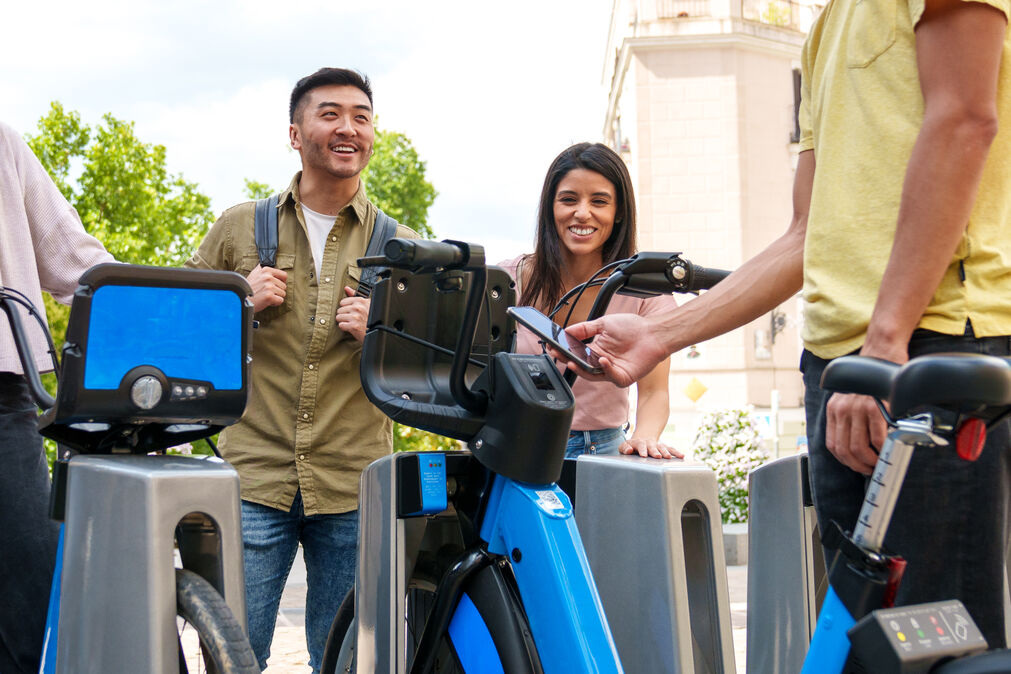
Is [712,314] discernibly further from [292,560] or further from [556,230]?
[292,560]

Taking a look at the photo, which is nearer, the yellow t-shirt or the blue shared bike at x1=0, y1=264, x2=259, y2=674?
the yellow t-shirt

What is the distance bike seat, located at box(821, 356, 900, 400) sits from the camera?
123cm

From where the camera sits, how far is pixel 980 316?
149 cm

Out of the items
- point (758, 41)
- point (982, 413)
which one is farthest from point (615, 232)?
point (758, 41)

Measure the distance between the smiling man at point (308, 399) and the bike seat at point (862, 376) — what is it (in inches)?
63.5

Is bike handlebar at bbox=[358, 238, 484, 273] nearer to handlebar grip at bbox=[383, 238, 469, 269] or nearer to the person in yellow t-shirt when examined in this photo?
handlebar grip at bbox=[383, 238, 469, 269]

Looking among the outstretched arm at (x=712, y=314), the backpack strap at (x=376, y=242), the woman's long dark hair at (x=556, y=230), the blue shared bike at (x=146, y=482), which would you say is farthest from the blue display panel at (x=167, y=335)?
the woman's long dark hair at (x=556, y=230)

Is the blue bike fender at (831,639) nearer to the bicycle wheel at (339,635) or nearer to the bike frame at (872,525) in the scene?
the bike frame at (872,525)

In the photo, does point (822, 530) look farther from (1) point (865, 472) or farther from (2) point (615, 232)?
(2) point (615, 232)

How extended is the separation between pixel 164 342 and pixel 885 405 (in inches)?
45.6

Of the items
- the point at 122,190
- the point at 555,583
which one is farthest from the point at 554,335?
the point at 122,190

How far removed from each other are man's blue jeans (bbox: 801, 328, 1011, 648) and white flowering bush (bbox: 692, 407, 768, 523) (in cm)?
631

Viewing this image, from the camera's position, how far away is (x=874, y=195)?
62.8 inches

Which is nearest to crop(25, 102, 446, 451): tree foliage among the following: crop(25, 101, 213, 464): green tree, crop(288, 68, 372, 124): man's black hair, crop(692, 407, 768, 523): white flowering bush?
crop(25, 101, 213, 464): green tree
